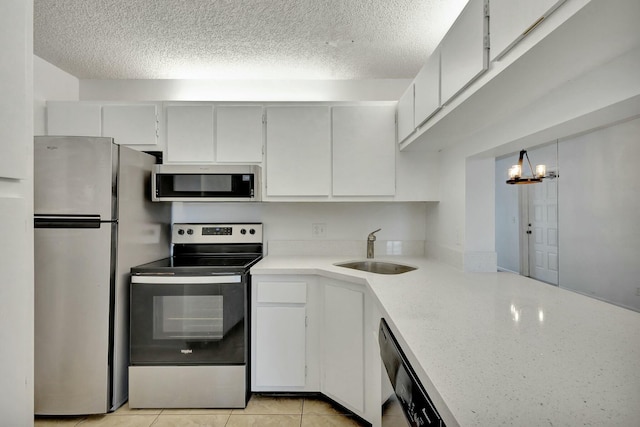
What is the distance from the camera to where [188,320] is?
1.97 metres

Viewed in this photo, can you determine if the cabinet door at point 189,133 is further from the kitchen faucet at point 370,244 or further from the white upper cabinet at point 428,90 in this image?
the white upper cabinet at point 428,90

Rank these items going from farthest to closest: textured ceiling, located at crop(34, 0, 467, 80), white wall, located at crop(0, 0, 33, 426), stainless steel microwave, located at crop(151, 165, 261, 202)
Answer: stainless steel microwave, located at crop(151, 165, 261, 202), textured ceiling, located at crop(34, 0, 467, 80), white wall, located at crop(0, 0, 33, 426)

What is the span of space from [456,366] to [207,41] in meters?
2.30

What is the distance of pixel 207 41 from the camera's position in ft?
6.74

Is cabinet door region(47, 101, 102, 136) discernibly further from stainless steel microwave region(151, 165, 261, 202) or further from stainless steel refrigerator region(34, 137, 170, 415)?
stainless steel microwave region(151, 165, 261, 202)

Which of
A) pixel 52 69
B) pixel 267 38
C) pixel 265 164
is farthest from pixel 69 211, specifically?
pixel 267 38

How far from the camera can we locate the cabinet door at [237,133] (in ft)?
7.73

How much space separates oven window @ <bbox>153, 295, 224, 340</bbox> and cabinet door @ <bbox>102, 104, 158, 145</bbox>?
4.07 feet

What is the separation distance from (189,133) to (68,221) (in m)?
0.99

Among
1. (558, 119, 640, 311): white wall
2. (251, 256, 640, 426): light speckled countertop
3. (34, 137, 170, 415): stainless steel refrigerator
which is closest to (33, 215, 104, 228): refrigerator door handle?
(34, 137, 170, 415): stainless steel refrigerator

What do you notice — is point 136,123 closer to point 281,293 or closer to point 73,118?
point 73,118

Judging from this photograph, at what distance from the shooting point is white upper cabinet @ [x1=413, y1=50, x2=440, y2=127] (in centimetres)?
149

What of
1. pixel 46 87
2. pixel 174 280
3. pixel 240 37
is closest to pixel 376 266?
pixel 174 280

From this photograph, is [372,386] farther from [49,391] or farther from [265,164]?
[49,391]
